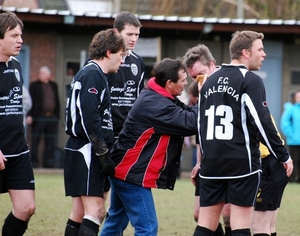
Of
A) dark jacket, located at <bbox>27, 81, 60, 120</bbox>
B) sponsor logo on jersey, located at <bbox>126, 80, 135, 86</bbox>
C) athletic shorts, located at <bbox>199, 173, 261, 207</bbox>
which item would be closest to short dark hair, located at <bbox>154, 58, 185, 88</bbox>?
athletic shorts, located at <bbox>199, 173, 261, 207</bbox>

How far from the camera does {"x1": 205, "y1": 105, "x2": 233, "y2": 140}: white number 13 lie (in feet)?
19.9

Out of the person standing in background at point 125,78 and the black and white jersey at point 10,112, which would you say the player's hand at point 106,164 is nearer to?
the black and white jersey at point 10,112

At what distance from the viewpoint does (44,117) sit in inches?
675

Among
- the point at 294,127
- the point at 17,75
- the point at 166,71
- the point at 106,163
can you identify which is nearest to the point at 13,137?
the point at 17,75

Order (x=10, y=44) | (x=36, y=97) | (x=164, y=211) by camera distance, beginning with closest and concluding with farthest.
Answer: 1. (x=10, y=44)
2. (x=164, y=211)
3. (x=36, y=97)

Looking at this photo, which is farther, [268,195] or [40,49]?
[40,49]

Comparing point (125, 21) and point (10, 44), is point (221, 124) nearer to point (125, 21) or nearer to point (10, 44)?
point (10, 44)

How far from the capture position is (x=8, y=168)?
6.68 m

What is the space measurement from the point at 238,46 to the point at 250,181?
1077 millimetres

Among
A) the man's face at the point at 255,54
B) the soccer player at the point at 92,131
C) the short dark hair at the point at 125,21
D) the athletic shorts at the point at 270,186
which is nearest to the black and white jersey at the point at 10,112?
the soccer player at the point at 92,131

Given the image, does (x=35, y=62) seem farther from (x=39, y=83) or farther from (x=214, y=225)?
(x=214, y=225)

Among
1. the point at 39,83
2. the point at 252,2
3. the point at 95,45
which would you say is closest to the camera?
the point at 95,45

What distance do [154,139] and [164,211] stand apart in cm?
419

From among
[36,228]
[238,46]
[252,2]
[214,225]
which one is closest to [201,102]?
[238,46]
